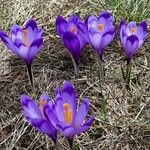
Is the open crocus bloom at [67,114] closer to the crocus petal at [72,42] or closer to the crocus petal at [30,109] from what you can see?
the crocus petal at [30,109]

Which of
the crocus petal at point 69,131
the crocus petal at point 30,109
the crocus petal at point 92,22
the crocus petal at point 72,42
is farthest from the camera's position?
the crocus petal at point 92,22

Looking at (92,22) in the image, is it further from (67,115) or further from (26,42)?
(67,115)

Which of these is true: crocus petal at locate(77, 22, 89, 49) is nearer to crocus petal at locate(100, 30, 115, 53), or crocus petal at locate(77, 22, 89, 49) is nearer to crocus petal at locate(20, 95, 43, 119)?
crocus petal at locate(100, 30, 115, 53)

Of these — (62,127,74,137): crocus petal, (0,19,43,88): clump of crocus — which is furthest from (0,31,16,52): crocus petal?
(62,127,74,137): crocus petal

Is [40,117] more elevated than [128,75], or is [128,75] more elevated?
[40,117]

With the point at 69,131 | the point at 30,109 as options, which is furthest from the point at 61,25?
the point at 69,131

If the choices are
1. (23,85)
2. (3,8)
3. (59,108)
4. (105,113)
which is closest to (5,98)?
(23,85)

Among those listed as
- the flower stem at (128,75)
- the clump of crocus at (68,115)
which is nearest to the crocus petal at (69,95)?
the clump of crocus at (68,115)

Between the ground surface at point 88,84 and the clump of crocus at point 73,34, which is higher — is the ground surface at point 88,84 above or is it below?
below
